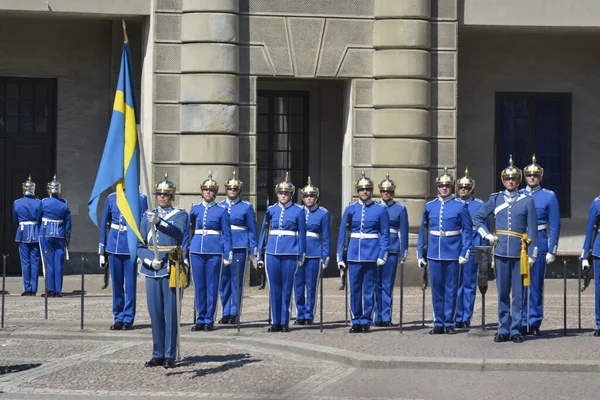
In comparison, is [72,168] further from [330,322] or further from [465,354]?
[465,354]

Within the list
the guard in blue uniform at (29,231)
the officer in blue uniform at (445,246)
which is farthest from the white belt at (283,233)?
the guard in blue uniform at (29,231)

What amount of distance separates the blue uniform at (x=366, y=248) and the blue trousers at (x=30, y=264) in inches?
256

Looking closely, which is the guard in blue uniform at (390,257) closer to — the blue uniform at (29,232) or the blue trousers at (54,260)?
the blue trousers at (54,260)

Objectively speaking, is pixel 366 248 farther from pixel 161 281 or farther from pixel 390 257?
pixel 161 281

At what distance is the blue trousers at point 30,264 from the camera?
71.7ft

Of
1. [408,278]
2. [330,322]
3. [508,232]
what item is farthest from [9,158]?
[508,232]

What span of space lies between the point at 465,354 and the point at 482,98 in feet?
39.3

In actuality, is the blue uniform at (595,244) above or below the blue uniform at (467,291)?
above

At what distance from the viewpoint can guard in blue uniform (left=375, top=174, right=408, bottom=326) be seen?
56.6ft

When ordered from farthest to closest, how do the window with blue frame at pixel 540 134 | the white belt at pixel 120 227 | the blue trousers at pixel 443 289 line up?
the window with blue frame at pixel 540 134, the white belt at pixel 120 227, the blue trousers at pixel 443 289

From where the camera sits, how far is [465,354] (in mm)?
14359


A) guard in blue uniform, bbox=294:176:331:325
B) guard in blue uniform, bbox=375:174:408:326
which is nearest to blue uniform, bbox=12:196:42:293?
guard in blue uniform, bbox=294:176:331:325

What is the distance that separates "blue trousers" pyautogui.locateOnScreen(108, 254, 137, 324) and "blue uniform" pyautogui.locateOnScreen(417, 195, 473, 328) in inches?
134

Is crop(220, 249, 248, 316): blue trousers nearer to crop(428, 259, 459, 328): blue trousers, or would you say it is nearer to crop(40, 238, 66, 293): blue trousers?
crop(428, 259, 459, 328): blue trousers
